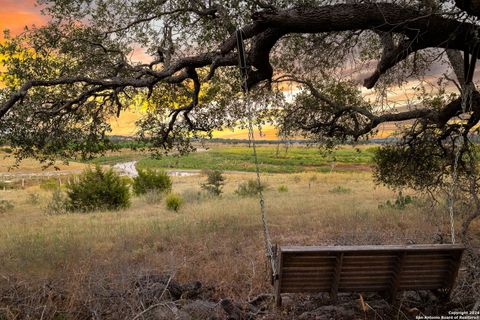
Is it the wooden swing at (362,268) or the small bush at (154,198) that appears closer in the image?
the wooden swing at (362,268)

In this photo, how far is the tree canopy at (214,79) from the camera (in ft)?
26.9

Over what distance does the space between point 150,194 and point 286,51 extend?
21.2m

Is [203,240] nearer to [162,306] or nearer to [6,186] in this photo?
[162,306]

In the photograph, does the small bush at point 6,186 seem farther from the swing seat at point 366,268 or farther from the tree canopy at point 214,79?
the swing seat at point 366,268

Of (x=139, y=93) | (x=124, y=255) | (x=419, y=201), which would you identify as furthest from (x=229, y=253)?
(x=419, y=201)

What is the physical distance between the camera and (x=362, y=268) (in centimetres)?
587

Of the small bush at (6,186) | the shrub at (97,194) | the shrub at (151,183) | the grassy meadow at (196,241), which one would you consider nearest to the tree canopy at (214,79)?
the grassy meadow at (196,241)

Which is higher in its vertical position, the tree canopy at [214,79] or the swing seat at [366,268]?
the tree canopy at [214,79]

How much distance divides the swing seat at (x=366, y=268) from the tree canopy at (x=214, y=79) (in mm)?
3265

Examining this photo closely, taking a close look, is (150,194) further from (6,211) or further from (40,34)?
(40,34)

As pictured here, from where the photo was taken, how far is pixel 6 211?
29297 mm

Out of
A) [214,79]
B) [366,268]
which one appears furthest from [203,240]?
[366,268]

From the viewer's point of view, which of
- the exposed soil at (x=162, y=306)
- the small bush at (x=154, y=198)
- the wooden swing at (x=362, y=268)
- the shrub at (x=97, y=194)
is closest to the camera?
the wooden swing at (x=362, y=268)

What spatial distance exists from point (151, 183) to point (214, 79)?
2400 centimetres
